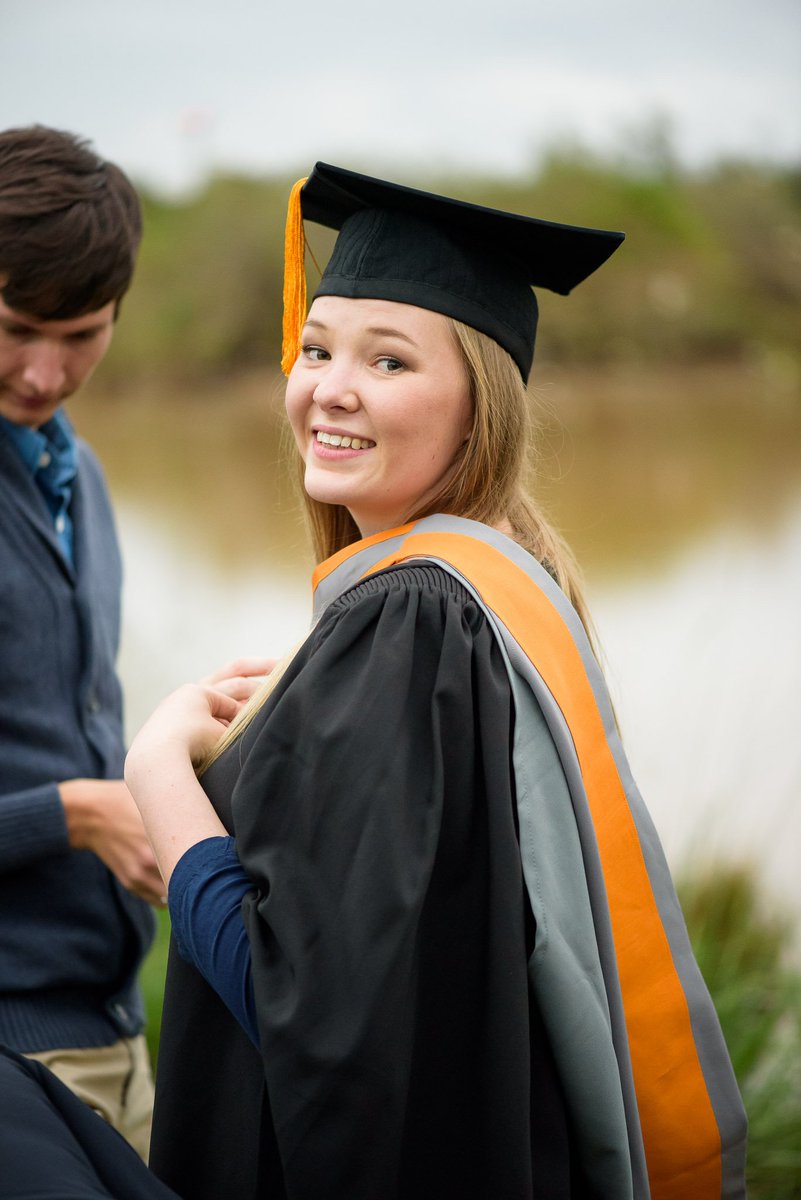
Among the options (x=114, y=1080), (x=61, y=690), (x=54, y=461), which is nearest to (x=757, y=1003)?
(x=114, y=1080)

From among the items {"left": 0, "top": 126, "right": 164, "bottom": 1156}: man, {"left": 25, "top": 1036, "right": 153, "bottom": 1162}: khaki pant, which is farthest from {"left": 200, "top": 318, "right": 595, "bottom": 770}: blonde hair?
{"left": 25, "top": 1036, "right": 153, "bottom": 1162}: khaki pant

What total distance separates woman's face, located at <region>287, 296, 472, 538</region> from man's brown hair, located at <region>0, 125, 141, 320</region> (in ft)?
2.08

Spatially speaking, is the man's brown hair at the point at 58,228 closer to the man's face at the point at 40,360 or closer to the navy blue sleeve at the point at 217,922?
the man's face at the point at 40,360

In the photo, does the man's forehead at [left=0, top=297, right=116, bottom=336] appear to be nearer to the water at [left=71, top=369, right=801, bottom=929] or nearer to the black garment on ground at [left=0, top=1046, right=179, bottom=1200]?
the black garment on ground at [left=0, top=1046, right=179, bottom=1200]

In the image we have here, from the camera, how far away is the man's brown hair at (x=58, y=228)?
1.71 meters

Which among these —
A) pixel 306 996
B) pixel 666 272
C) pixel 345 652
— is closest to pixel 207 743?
pixel 345 652

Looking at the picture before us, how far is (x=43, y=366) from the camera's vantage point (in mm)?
1758

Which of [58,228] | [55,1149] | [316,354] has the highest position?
[58,228]

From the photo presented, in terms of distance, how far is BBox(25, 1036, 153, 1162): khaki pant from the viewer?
5.34 feet

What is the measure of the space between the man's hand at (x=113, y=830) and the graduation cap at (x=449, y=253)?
77 cm

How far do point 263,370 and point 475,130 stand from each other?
1.80m

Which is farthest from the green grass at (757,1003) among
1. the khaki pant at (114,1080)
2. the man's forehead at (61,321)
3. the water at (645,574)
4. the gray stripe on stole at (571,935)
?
the man's forehead at (61,321)

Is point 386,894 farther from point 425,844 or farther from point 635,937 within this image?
point 635,937

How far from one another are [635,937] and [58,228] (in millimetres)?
1326
